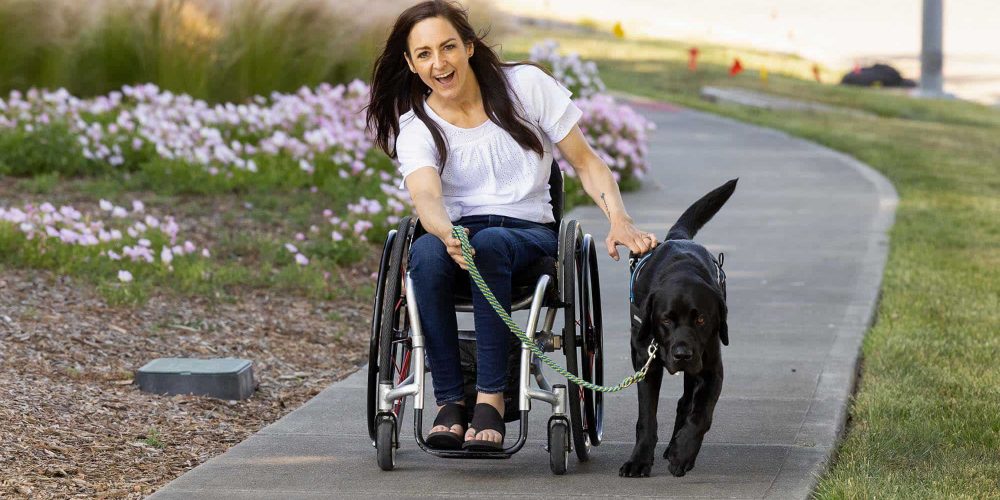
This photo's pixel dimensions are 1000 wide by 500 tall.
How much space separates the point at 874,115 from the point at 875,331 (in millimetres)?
14110

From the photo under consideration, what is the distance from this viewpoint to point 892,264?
8242 millimetres

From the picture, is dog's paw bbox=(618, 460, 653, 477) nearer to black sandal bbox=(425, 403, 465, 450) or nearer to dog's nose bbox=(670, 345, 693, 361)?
dog's nose bbox=(670, 345, 693, 361)

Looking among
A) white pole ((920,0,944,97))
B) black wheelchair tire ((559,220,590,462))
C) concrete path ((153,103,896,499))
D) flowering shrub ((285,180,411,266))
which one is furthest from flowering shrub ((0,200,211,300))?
white pole ((920,0,944,97))

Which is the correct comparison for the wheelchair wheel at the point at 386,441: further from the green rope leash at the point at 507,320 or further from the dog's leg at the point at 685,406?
the dog's leg at the point at 685,406

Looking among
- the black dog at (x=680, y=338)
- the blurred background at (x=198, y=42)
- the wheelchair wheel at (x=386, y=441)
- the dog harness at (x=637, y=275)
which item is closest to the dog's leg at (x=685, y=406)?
the black dog at (x=680, y=338)

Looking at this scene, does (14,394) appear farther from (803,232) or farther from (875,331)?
(803,232)

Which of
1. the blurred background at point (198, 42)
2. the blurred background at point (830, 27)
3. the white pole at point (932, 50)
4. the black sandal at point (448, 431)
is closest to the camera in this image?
the black sandal at point (448, 431)

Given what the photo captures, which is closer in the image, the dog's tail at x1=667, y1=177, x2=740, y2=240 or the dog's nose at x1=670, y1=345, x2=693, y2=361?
the dog's nose at x1=670, y1=345, x2=693, y2=361

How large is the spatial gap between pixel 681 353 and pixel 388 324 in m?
0.87

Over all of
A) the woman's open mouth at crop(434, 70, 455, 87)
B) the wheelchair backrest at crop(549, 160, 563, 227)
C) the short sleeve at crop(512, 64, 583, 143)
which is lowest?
the wheelchair backrest at crop(549, 160, 563, 227)

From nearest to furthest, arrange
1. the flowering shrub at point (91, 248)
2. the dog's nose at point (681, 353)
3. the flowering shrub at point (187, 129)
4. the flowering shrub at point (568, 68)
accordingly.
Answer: the dog's nose at point (681, 353), the flowering shrub at point (91, 248), the flowering shrub at point (187, 129), the flowering shrub at point (568, 68)

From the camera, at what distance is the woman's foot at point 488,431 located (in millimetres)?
4258

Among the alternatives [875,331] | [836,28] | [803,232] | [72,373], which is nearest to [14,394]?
[72,373]

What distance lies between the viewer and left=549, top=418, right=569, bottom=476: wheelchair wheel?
4.30m
